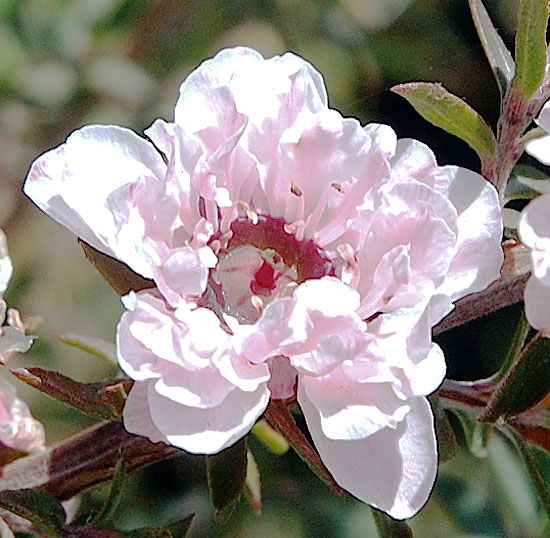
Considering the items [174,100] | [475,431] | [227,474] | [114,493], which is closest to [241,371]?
[227,474]

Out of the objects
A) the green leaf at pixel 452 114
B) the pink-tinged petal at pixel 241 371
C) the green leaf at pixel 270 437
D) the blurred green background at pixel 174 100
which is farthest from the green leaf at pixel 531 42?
the blurred green background at pixel 174 100

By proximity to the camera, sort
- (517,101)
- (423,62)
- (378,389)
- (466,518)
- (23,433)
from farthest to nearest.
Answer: (423,62)
(466,518)
(23,433)
(517,101)
(378,389)

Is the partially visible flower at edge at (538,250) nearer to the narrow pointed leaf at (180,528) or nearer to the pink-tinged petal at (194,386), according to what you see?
the pink-tinged petal at (194,386)

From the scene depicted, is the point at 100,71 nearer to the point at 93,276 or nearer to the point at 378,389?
the point at 93,276

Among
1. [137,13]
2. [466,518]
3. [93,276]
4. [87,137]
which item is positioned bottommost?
[466,518]

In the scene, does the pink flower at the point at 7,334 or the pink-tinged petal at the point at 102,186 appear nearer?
the pink-tinged petal at the point at 102,186

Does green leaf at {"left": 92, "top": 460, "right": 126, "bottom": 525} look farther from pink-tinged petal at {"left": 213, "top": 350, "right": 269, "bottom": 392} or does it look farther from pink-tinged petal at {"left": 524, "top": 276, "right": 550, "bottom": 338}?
→ pink-tinged petal at {"left": 524, "top": 276, "right": 550, "bottom": 338}

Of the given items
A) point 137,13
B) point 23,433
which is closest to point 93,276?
point 137,13
